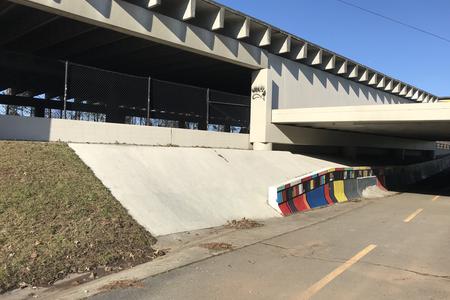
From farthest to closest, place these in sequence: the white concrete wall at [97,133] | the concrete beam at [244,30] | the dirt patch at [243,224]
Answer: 1. the concrete beam at [244,30]
2. the white concrete wall at [97,133]
3. the dirt patch at [243,224]

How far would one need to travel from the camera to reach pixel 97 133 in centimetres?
1509

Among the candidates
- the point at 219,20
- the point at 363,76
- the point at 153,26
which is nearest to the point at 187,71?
the point at 219,20

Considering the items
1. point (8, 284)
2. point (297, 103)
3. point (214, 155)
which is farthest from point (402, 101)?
point (8, 284)

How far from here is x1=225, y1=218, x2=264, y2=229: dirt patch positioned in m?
11.3

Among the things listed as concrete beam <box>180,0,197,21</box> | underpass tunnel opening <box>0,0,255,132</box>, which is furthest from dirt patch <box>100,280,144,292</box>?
concrete beam <box>180,0,197,21</box>

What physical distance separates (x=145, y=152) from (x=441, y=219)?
864 centimetres

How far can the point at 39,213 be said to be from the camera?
27.0ft

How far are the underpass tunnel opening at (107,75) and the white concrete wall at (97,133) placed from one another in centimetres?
101

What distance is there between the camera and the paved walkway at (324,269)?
6.03m

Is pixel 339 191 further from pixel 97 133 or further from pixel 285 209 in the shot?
pixel 97 133

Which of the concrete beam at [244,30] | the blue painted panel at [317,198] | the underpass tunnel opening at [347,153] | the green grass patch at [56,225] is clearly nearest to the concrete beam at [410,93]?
the underpass tunnel opening at [347,153]

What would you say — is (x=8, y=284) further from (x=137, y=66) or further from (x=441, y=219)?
(x=137, y=66)

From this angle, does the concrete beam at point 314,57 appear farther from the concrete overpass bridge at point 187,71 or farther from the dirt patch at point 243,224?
the dirt patch at point 243,224

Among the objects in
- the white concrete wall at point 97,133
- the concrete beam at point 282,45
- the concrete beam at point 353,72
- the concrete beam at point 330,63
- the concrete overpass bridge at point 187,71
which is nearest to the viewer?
the white concrete wall at point 97,133
